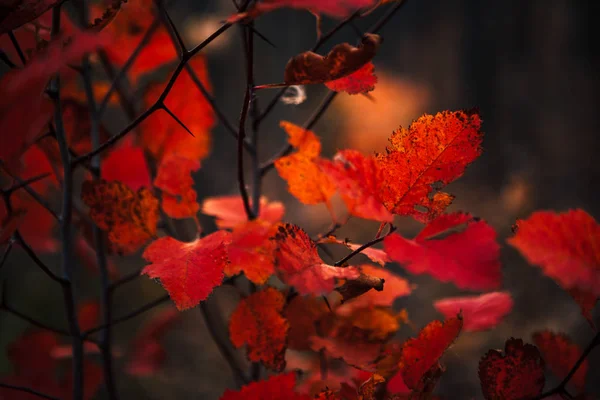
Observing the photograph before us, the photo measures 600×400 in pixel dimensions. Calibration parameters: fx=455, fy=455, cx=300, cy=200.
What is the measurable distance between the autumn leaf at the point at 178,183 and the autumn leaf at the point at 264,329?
10 centimetres

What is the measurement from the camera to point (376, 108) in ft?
3.66

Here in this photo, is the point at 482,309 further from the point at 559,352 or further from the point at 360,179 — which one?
the point at 360,179

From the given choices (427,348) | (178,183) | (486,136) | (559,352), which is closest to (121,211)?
(178,183)

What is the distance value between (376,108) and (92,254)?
713 millimetres

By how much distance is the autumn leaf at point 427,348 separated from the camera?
0.30m

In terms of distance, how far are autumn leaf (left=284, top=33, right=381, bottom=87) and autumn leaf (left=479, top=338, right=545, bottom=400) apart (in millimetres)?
219

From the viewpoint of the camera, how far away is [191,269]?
29 centimetres

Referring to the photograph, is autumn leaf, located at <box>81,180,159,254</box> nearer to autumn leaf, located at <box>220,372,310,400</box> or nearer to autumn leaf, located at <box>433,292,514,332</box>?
autumn leaf, located at <box>220,372,310,400</box>

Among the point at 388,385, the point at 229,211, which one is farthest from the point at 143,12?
the point at 388,385

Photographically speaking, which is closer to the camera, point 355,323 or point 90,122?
point 355,323

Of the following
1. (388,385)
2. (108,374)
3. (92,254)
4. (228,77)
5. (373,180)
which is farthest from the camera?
(228,77)

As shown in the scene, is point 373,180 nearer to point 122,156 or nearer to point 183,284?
point 183,284

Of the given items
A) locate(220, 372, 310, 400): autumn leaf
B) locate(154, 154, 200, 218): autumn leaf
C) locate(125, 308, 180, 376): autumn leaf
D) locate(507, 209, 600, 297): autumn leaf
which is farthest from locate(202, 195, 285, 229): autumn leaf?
locate(125, 308, 180, 376): autumn leaf

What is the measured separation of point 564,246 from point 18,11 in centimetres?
32
